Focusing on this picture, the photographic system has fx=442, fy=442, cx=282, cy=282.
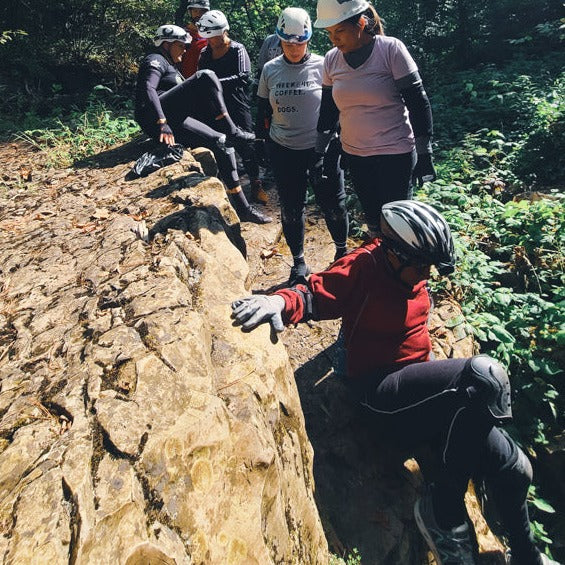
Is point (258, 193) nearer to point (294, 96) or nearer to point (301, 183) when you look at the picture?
point (301, 183)

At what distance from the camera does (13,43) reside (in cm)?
867

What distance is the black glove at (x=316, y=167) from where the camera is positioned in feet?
14.2

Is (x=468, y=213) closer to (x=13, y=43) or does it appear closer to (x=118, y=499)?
(x=118, y=499)

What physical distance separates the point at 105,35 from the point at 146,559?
37.5 ft

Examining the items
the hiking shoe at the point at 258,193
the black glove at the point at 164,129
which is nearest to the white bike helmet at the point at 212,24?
the black glove at the point at 164,129

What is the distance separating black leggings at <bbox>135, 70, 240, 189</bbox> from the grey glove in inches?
130

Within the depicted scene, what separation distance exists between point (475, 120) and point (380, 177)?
665 centimetres

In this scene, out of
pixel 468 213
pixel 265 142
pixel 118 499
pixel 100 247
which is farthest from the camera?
pixel 468 213

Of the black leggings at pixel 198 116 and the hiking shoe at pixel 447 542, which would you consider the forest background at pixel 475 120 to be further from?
the black leggings at pixel 198 116

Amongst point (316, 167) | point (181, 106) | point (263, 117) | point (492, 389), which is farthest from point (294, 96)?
point (492, 389)

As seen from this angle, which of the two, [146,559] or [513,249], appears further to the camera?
[513,249]

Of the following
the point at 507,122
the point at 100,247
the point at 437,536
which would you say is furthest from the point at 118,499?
the point at 507,122

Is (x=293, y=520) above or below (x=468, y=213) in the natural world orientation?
above

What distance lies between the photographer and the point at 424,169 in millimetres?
3867
